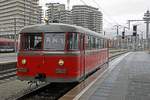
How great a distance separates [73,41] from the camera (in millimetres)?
12602

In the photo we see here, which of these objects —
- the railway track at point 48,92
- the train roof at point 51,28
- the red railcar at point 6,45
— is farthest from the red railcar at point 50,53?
the red railcar at point 6,45

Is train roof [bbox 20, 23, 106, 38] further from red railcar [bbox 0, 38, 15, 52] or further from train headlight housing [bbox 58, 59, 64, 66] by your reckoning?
red railcar [bbox 0, 38, 15, 52]

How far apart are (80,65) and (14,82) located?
3835 millimetres

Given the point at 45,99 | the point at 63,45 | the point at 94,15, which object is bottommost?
the point at 45,99

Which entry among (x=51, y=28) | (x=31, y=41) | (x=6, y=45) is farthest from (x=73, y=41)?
(x=6, y=45)

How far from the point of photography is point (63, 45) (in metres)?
12.3

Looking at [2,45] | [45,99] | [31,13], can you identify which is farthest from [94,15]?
[45,99]

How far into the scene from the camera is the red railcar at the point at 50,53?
1222 cm

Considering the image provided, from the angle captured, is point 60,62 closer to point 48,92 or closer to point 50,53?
point 50,53

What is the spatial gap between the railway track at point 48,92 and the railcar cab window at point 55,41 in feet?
5.89

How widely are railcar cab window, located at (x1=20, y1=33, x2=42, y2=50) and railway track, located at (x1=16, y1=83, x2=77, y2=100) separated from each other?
1.70 metres

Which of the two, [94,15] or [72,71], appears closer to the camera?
[72,71]

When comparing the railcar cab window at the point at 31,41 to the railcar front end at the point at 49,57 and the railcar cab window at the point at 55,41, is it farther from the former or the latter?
the railcar cab window at the point at 55,41

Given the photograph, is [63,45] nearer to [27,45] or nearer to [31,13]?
[27,45]
